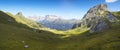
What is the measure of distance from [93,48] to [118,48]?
26.3 meters

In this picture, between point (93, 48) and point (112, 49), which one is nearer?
point (112, 49)

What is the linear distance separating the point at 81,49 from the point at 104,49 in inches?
1060

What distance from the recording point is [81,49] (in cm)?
19975

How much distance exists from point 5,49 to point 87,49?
87.6m

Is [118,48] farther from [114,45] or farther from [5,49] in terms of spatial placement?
[5,49]

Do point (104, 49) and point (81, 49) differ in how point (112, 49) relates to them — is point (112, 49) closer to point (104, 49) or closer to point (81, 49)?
point (104, 49)

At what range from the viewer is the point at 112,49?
179 m

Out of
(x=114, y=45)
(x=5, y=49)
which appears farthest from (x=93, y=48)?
(x=5, y=49)

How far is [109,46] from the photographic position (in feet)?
618

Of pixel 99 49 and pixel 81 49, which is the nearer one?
pixel 99 49

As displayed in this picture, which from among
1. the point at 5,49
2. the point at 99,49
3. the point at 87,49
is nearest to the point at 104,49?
the point at 99,49

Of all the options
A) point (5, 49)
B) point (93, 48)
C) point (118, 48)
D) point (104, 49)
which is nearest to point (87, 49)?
point (93, 48)

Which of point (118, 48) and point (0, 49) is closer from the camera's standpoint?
point (118, 48)

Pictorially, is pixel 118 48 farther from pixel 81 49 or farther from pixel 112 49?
pixel 81 49
